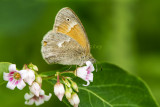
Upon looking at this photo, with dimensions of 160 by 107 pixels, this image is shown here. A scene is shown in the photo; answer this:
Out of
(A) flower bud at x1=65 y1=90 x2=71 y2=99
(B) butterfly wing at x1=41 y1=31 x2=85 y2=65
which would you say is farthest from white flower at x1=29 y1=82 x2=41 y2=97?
(B) butterfly wing at x1=41 y1=31 x2=85 y2=65

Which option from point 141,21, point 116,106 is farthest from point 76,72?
point 141,21

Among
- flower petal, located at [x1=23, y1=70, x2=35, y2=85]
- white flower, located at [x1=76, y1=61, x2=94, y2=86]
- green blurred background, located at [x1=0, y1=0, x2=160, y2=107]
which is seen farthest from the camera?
green blurred background, located at [x1=0, y1=0, x2=160, y2=107]

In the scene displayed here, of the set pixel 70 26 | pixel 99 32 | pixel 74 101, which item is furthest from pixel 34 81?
pixel 99 32

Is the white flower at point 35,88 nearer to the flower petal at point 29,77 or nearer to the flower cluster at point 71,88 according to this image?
the flower petal at point 29,77

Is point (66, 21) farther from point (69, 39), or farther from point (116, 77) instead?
point (116, 77)

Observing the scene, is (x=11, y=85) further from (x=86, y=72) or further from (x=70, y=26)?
(x=70, y=26)

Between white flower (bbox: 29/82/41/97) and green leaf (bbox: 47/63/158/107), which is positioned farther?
green leaf (bbox: 47/63/158/107)

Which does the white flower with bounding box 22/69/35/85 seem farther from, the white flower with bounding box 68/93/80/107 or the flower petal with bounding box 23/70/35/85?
the white flower with bounding box 68/93/80/107
